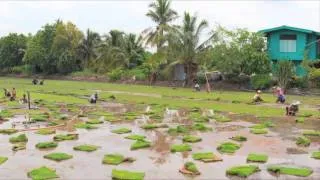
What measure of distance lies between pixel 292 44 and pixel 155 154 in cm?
3681

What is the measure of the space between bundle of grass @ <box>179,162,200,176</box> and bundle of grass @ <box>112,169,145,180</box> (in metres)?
1.23

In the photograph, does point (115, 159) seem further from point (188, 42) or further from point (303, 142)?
point (188, 42)

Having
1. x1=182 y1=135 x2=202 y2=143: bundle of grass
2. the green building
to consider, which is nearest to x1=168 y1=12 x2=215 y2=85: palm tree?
the green building

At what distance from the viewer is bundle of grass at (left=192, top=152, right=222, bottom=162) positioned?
620 inches

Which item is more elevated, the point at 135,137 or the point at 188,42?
the point at 188,42

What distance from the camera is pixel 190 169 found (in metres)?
14.2

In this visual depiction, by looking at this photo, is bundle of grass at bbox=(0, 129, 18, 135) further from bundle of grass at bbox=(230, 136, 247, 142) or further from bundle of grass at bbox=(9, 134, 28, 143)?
bundle of grass at bbox=(230, 136, 247, 142)

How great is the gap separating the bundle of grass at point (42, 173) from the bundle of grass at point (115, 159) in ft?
6.19

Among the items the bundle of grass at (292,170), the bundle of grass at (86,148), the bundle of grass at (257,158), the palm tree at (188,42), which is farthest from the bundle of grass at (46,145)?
the palm tree at (188,42)

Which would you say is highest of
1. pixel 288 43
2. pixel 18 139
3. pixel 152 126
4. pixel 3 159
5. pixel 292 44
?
pixel 288 43

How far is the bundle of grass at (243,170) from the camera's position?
540 inches

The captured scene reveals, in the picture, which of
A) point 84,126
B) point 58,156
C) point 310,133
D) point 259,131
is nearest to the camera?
point 58,156

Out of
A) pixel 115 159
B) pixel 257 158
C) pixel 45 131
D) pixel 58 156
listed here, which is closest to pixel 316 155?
pixel 257 158

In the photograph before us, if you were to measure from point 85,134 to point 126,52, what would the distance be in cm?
4193
